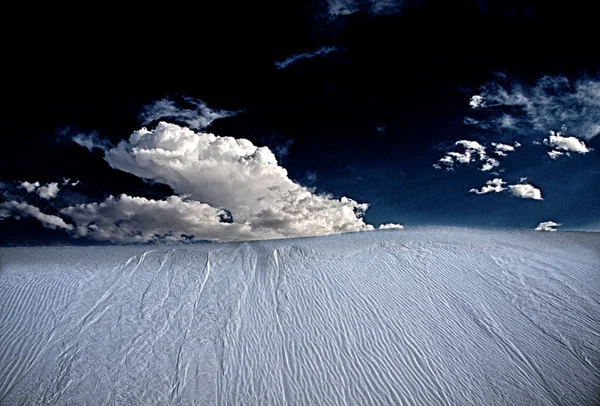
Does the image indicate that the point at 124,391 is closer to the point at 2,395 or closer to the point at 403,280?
the point at 2,395

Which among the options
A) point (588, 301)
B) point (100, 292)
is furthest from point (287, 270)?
point (588, 301)

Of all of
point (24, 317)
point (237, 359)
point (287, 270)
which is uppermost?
point (287, 270)

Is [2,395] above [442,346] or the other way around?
the other way around

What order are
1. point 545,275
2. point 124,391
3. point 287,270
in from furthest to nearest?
point 287,270 → point 545,275 → point 124,391

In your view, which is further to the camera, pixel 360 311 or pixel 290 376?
pixel 360 311

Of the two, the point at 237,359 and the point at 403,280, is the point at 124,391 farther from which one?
the point at 403,280

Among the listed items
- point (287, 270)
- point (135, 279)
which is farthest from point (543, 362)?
point (135, 279)

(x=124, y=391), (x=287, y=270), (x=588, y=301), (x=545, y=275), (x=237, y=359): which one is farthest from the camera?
(x=287, y=270)
